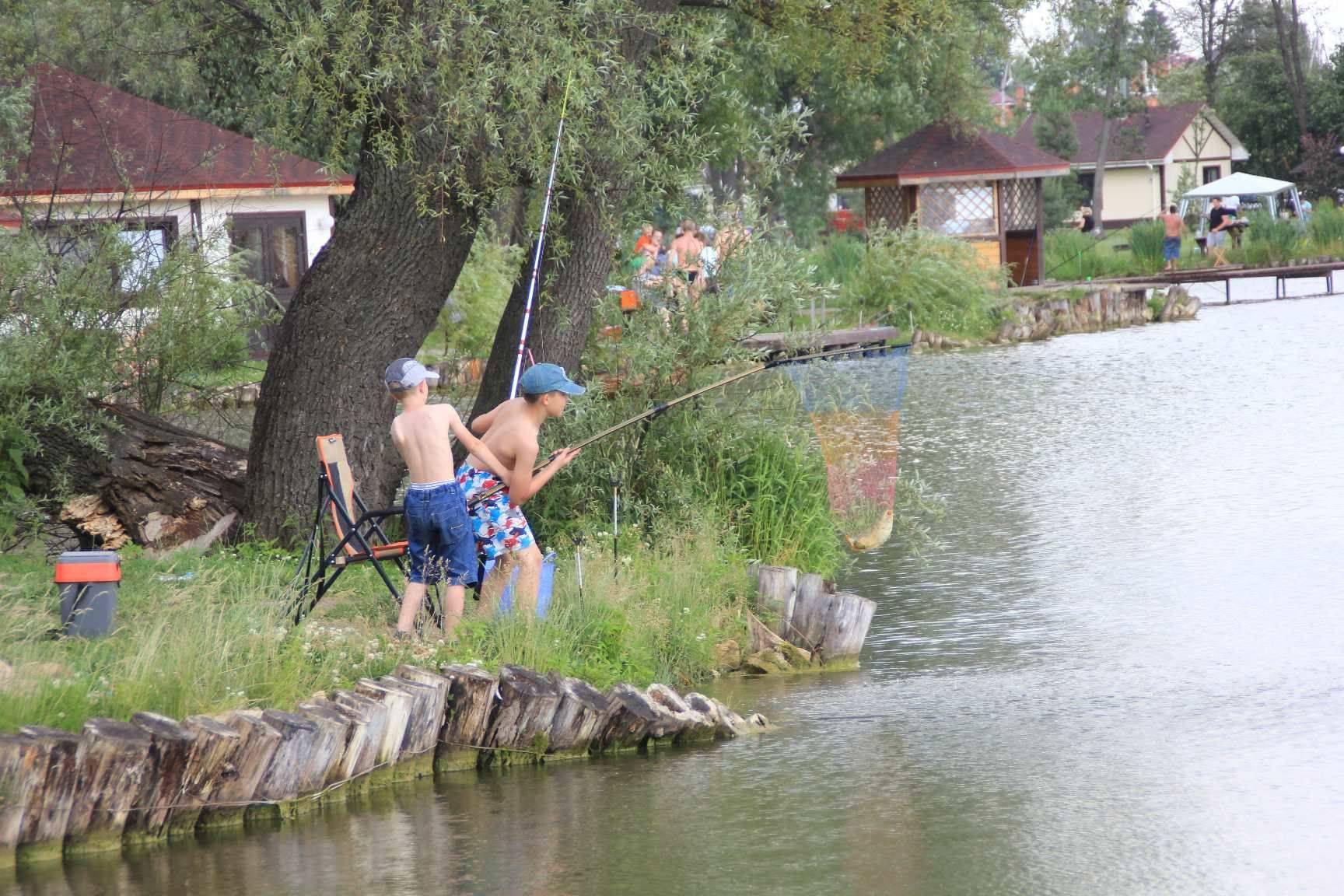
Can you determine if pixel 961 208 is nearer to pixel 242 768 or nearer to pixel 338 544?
pixel 338 544

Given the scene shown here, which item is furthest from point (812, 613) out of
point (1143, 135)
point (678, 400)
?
point (1143, 135)

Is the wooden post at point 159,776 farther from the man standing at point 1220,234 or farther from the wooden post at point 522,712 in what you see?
the man standing at point 1220,234

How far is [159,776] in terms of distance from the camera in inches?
257

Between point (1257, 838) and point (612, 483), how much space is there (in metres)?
5.39

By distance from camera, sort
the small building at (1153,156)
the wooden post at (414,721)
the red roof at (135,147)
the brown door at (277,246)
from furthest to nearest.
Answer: the small building at (1153,156), the brown door at (277,246), the red roof at (135,147), the wooden post at (414,721)

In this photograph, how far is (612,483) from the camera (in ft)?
35.8

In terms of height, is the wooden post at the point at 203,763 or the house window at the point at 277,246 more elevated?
the house window at the point at 277,246

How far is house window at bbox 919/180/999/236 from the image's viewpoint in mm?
35438

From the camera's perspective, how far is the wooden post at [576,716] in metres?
7.66

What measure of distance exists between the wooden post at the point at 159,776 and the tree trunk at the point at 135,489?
459 cm

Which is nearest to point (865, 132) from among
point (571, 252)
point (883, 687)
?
point (571, 252)

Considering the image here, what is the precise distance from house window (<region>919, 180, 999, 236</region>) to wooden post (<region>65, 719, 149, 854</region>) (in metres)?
30.3

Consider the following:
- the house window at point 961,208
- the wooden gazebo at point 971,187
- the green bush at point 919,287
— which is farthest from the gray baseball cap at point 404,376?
Answer: the house window at point 961,208

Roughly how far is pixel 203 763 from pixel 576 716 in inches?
68.1
